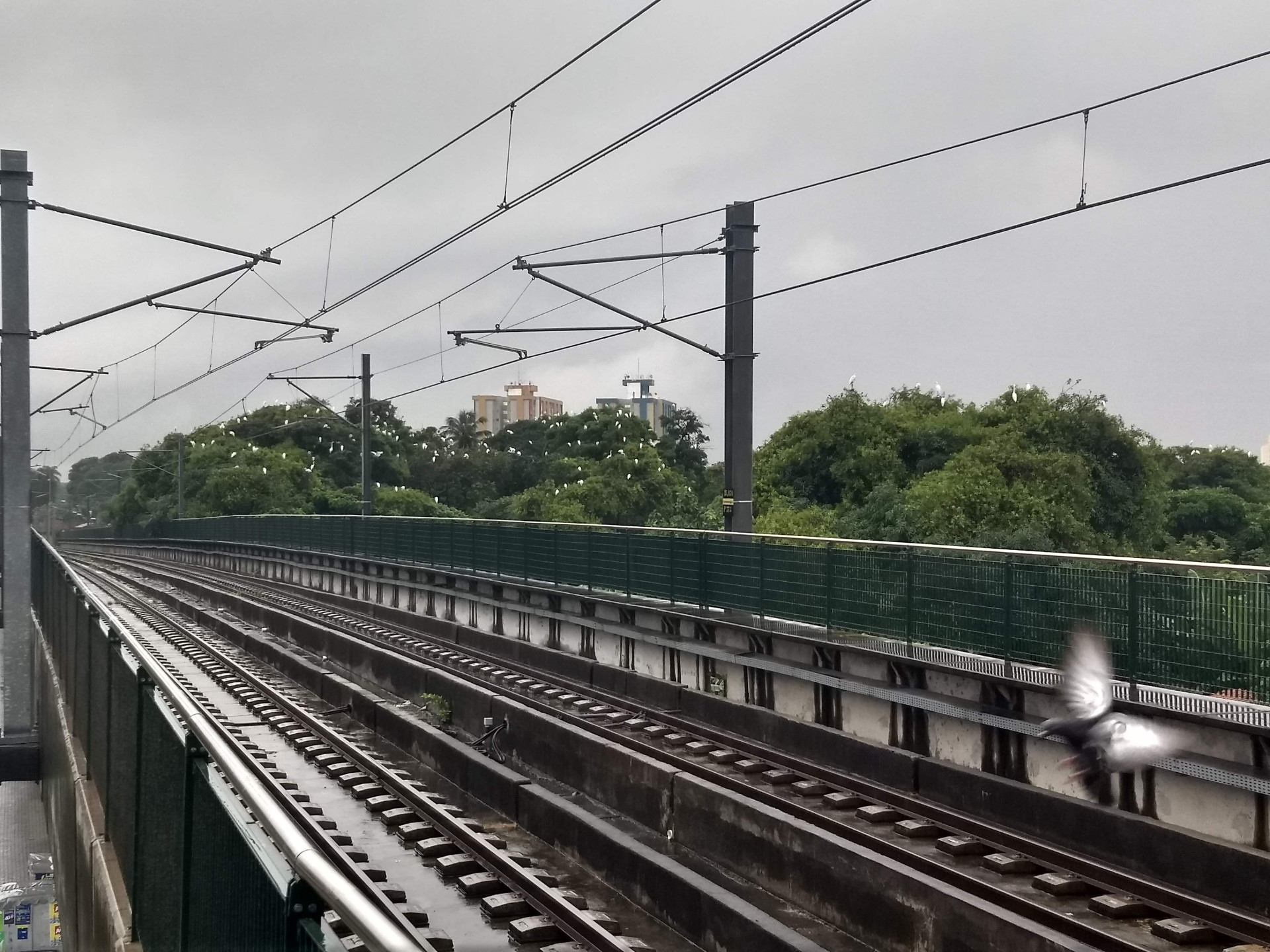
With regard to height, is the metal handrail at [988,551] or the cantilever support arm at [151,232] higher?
the cantilever support arm at [151,232]

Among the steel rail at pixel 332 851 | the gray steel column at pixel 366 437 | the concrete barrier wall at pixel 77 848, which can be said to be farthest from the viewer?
the gray steel column at pixel 366 437

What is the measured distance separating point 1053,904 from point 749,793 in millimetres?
3837

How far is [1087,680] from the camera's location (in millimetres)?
10625

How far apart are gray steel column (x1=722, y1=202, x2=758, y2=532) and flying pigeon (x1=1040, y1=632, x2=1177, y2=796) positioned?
9.02 m

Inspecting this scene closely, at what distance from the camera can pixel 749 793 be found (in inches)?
489

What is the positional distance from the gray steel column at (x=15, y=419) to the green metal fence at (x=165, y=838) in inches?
148

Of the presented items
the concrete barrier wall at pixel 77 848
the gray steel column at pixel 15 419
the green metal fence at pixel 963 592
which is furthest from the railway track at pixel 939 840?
the gray steel column at pixel 15 419

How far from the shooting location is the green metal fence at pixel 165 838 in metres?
3.81

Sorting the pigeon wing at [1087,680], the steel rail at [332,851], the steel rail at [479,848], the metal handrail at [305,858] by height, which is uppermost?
the metal handrail at [305,858]

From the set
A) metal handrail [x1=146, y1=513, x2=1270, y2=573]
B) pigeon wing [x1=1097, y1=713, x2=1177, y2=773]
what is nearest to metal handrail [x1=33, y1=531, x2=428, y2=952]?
pigeon wing [x1=1097, y1=713, x2=1177, y2=773]

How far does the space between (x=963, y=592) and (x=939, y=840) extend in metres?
3.02

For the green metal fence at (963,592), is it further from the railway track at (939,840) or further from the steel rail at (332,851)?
the steel rail at (332,851)

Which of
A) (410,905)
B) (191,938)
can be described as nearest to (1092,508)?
(410,905)

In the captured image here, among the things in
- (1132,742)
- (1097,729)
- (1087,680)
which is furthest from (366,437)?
(1132,742)
